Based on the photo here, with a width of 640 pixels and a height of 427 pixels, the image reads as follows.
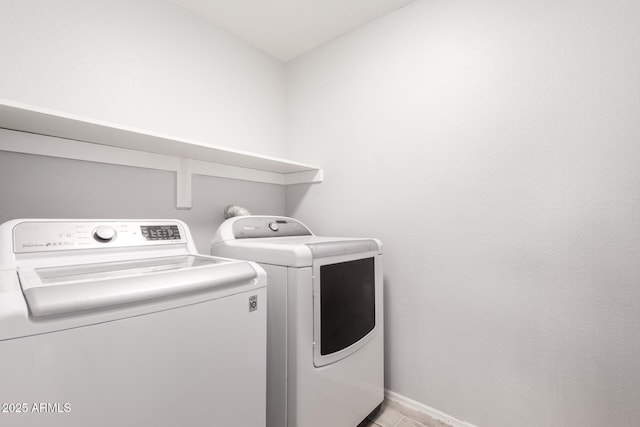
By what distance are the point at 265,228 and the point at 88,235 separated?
830 millimetres

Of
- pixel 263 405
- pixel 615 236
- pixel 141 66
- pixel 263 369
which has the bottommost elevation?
pixel 263 405

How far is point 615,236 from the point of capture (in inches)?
45.6

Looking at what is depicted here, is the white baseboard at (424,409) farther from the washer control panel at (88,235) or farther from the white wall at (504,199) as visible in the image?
the washer control panel at (88,235)

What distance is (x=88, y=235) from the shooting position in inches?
42.9

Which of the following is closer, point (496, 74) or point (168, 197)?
point (496, 74)

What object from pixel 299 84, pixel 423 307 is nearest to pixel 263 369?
pixel 423 307

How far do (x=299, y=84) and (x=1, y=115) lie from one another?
5.63ft

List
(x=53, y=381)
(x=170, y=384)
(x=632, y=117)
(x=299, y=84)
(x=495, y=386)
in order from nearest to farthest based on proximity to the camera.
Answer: (x=53, y=381) < (x=170, y=384) < (x=632, y=117) < (x=495, y=386) < (x=299, y=84)

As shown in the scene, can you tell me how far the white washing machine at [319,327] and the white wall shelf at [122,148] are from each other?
44 cm

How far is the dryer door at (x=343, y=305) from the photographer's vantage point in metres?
1.23

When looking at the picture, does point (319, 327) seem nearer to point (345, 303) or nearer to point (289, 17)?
point (345, 303)

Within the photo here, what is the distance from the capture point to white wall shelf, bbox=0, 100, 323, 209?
1093 mm

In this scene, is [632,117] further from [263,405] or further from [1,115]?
[1,115]

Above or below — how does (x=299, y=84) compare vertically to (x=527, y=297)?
above
